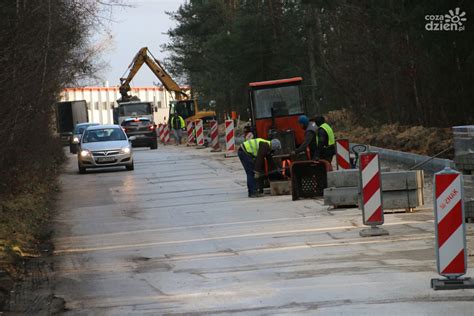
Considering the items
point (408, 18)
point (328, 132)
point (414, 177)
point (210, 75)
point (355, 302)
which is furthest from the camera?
point (210, 75)

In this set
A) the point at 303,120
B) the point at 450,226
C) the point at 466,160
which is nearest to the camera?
the point at 450,226

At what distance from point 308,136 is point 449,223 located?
12816 mm

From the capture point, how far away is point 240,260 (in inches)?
519

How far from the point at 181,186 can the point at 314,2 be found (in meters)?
16.2

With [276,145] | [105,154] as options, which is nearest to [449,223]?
[276,145]

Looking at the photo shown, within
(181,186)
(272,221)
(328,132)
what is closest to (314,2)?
(181,186)

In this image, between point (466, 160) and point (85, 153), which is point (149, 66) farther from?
point (466, 160)

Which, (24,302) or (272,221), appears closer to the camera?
(24,302)

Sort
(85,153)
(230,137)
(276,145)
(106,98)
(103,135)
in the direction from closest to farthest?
(276,145), (85,153), (103,135), (230,137), (106,98)

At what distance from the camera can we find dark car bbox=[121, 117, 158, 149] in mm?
53719

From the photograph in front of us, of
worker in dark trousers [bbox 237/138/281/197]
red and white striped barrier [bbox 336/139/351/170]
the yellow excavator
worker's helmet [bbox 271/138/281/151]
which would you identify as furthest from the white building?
red and white striped barrier [bbox 336/139/351/170]

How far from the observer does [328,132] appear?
23422mm

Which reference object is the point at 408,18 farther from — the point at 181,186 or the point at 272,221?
the point at 272,221

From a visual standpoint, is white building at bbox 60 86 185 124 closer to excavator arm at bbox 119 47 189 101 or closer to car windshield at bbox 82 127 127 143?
excavator arm at bbox 119 47 189 101
